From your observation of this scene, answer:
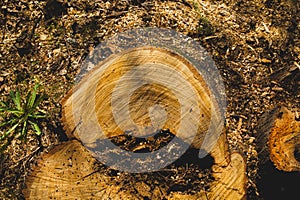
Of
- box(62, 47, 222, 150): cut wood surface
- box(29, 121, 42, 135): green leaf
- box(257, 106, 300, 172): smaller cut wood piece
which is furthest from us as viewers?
box(29, 121, 42, 135): green leaf

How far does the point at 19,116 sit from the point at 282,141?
1864 millimetres

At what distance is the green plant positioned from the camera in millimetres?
2852

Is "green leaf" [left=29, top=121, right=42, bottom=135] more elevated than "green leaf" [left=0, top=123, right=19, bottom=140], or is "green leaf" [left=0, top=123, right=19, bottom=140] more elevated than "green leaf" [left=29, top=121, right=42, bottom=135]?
"green leaf" [left=29, top=121, right=42, bottom=135]

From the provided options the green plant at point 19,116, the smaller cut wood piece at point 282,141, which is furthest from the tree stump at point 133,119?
the green plant at point 19,116

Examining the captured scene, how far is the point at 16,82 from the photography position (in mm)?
3059

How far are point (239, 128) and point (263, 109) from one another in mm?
255

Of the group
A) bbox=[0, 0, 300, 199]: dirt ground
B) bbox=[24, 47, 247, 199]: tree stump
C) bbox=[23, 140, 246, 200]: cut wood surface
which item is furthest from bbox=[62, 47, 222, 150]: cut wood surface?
bbox=[0, 0, 300, 199]: dirt ground

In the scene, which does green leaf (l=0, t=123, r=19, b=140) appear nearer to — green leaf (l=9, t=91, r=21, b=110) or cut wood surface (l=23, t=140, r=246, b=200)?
green leaf (l=9, t=91, r=21, b=110)

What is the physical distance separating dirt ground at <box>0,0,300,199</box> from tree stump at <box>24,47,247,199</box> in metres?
0.56

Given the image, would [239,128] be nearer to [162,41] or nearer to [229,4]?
[162,41]

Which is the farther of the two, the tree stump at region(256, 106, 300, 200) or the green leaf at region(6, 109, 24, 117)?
the green leaf at region(6, 109, 24, 117)

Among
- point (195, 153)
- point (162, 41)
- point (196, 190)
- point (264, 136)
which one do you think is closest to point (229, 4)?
point (162, 41)

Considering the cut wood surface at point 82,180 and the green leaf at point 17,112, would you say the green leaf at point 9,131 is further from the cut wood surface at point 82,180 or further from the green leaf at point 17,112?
the cut wood surface at point 82,180

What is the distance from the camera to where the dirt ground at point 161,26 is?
2.88m
